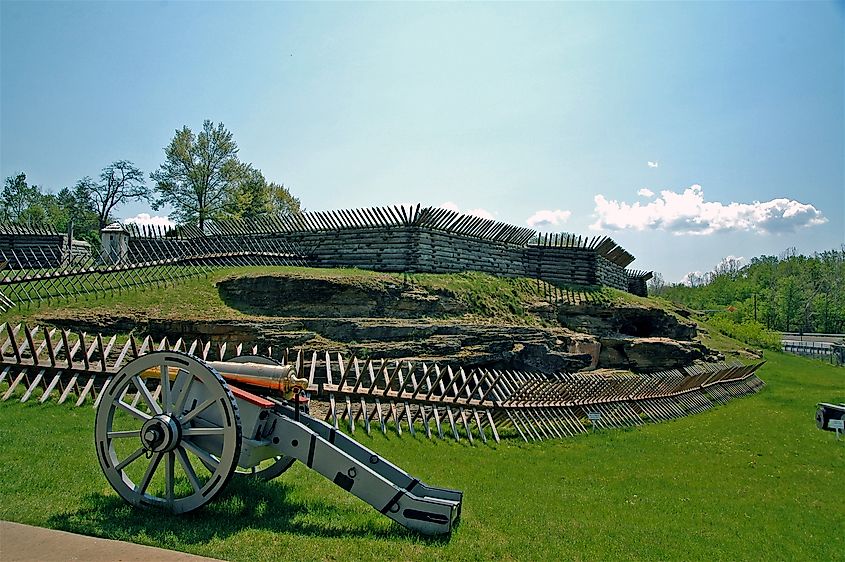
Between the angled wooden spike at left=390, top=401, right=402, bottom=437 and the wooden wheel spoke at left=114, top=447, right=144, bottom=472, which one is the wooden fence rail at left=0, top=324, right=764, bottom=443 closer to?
the angled wooden spike at left=390, top=401, right=402, bottom=437

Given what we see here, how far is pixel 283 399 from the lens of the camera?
19.8 ft

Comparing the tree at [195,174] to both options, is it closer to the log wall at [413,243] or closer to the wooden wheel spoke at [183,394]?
the log wall at [413,243]

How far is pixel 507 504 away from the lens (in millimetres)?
6980

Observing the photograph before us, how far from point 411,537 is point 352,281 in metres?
12.8

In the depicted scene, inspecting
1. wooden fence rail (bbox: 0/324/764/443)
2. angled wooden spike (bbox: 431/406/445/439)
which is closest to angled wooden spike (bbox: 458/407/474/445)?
wooden fence rail (bbox: 0/324/764/443)

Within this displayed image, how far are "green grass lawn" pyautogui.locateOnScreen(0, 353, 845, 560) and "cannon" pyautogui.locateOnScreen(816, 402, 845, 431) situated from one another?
0.71 meters

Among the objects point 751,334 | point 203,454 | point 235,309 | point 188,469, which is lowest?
point 188,469

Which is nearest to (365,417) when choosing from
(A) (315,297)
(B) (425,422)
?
(B) (425,422)

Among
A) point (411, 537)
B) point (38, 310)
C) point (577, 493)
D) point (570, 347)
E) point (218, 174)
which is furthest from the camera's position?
point (218, 174)

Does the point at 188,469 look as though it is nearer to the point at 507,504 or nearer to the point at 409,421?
the point at 507,504

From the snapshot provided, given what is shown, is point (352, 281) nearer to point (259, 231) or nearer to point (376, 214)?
point (376, 214)

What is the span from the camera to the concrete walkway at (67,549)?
173 inches

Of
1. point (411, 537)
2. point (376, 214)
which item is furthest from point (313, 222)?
point (411, 537)

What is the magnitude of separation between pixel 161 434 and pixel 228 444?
28.8 inches
